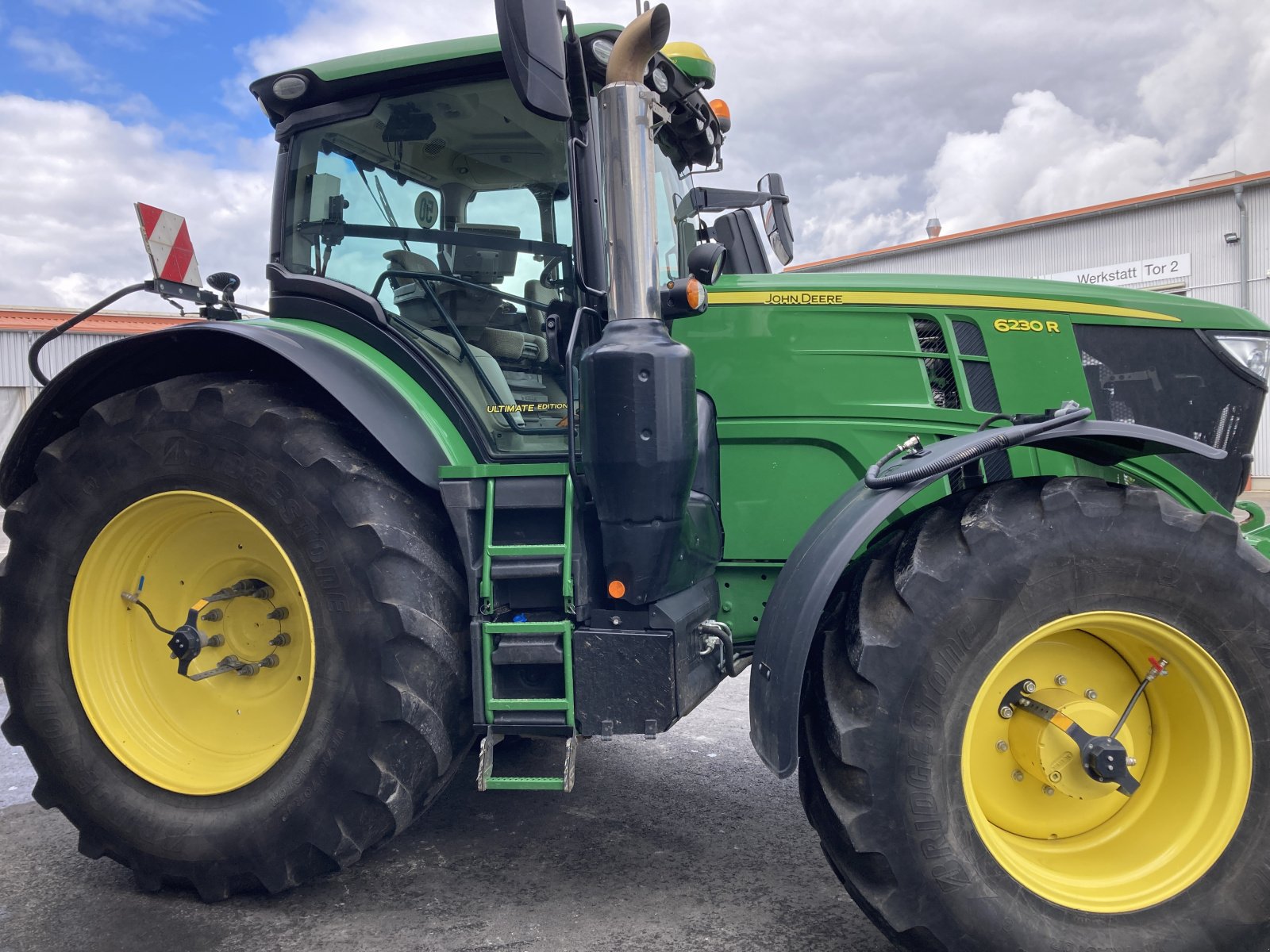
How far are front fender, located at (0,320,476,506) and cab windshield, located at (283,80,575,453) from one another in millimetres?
152

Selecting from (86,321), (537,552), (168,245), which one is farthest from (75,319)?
(86,321)

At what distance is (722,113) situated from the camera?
12.0 ft

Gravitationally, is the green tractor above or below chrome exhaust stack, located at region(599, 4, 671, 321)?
below

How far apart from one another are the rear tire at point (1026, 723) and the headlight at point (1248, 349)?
A: 1.09 metres

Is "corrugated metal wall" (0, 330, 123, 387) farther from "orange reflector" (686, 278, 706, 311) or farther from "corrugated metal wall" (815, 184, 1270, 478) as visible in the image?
"orange reflector" (686, 278, 706, 311)

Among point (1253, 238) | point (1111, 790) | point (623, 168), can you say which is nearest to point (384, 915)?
point (1111, 790)

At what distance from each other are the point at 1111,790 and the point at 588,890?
1.42 m

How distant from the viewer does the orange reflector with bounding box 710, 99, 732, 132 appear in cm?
363

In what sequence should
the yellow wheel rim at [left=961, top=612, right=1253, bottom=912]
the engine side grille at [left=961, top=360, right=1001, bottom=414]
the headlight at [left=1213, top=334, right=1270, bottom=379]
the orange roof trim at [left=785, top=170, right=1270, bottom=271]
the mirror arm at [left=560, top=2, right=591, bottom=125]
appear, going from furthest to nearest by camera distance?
the orange roof trim at [left=785, top=170, right=1270, bottom=271]
the headlight at [left=1213, top=334, right=1270, bottom=379]
the engine side grille at [left=961, top=360, right=1001, bottom=414]
the mirror arm at [left=560, top=2, right=591, bottom=125]
the yellow wheel rim at [left=961, top=612, right=1253, bottom=912]

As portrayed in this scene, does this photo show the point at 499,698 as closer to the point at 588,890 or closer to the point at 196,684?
the point at 588,890

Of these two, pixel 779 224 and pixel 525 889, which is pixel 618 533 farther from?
pixel 779 224

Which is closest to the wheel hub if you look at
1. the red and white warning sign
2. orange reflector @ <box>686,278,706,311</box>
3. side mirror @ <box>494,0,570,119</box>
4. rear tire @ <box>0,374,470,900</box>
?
orange reflector @ <box>686,278,706,311</box>

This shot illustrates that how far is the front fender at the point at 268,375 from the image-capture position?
8.77 ft

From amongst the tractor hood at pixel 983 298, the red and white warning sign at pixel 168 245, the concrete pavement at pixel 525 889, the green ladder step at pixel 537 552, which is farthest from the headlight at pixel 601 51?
the concrete pavement at pixel 525 889
